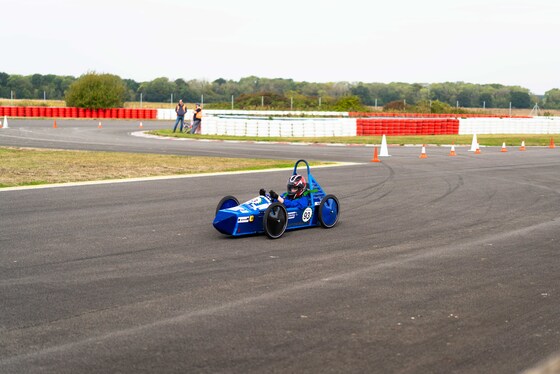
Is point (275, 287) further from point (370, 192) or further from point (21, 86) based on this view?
point (21, 86)

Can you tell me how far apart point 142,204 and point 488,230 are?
5.73m

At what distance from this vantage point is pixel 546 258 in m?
9.78

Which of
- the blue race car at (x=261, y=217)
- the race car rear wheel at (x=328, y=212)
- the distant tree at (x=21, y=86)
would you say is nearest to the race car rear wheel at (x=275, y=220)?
the blue race car at (x=261, y=217)

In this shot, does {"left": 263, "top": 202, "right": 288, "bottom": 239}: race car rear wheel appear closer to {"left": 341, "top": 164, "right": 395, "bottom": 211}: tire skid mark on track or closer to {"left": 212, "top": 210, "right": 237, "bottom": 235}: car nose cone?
{"left": 212, "top": 210, "right": 237, "bottom": 235}: car nose cone

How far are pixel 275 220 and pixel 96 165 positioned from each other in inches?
462

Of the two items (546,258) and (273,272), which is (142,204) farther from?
(546,258)

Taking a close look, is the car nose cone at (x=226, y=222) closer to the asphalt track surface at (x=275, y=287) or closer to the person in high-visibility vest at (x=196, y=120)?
the asphalt track surface at (x=275, y=287)

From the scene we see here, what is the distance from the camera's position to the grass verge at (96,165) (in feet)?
60.5

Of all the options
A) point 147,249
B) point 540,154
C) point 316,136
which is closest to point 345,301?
point 147,249

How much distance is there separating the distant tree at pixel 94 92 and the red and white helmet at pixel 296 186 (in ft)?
183

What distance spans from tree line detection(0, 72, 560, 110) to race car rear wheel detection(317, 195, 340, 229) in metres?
91.0

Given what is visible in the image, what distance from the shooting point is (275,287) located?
7996mm

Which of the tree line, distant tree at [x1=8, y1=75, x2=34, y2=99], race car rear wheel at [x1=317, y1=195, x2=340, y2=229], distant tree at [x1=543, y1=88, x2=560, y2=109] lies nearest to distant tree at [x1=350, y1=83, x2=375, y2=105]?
the tree line

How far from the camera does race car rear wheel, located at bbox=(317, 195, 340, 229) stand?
1169 cm
